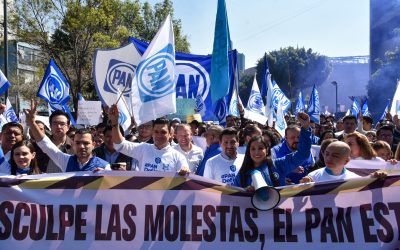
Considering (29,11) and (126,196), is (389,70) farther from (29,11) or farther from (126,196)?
(126,196)

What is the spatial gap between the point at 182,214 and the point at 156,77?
202 centimetres

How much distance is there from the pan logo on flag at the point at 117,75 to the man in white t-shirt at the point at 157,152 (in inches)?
109

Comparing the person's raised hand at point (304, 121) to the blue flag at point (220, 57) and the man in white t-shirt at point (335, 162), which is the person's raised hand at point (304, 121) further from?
the blue flag at point (220, 57)

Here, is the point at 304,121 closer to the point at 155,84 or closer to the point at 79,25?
the point at 155,84

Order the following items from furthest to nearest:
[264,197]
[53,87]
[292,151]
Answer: [53,87]
[292,151]
[264,197]

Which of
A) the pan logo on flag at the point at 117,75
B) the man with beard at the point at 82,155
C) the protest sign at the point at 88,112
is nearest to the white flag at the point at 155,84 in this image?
the man with beard at the point at 82,155

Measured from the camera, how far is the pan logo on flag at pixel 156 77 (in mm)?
5652

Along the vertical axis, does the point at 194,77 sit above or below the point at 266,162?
above

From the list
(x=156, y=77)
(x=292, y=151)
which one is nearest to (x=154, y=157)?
(x=156, y=77)

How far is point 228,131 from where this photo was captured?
5172 mm

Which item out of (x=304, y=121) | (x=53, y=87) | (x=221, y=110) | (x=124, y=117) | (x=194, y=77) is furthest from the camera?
(x=53, y=87)

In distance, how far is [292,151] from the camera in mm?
6117

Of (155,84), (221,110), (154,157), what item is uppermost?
(155,84)

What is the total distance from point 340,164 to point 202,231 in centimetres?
135
